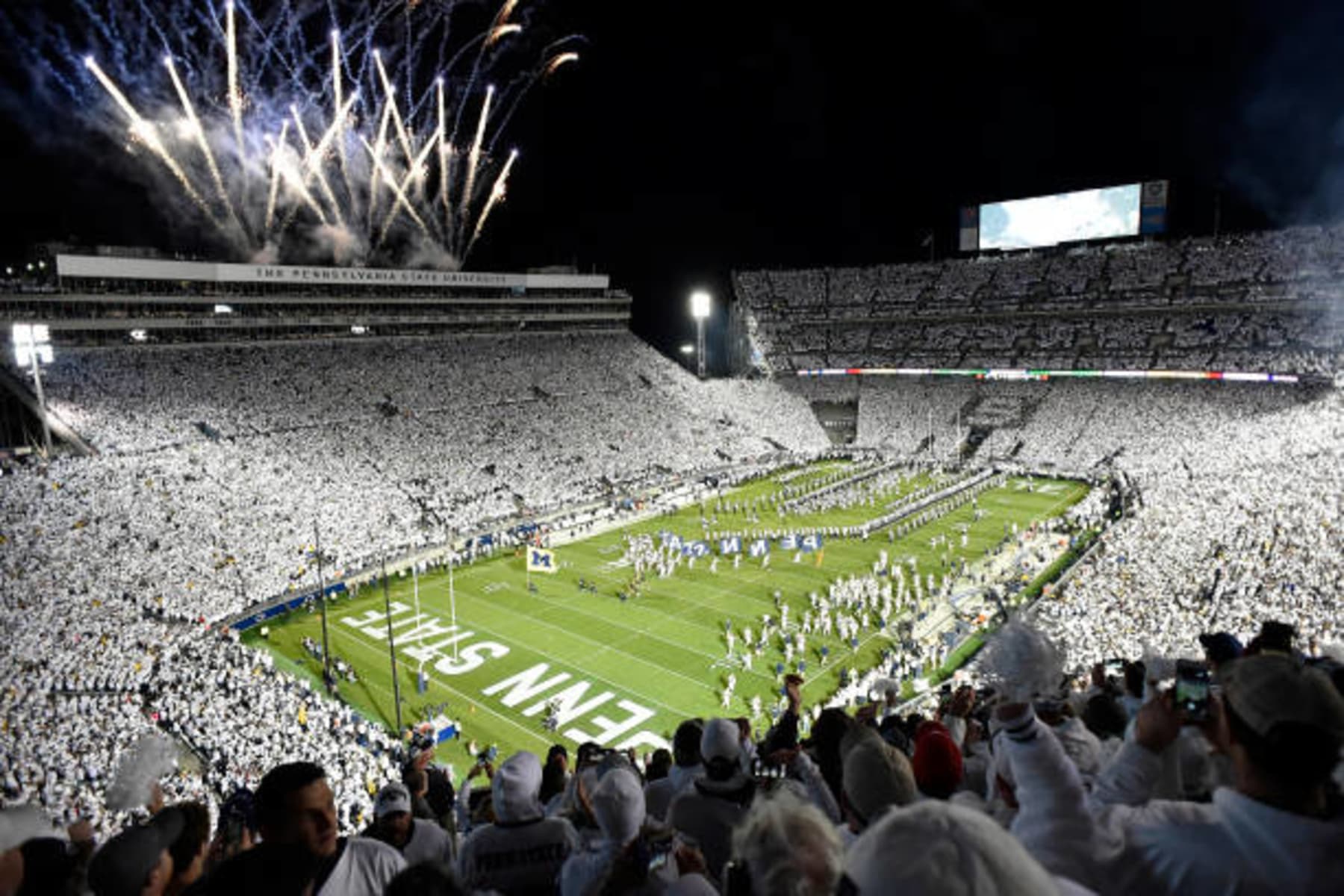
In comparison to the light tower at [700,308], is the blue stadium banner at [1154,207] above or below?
above

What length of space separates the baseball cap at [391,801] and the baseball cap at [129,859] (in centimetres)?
134

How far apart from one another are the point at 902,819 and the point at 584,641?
19.5 m

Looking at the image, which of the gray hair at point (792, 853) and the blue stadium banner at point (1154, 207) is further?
the blue stadium banner at point (1154, 207)

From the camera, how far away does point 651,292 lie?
69.8 meters

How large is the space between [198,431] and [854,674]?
2734cm

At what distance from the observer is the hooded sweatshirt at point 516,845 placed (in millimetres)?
3504

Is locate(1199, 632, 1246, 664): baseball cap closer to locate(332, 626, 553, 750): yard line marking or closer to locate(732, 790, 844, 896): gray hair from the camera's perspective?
locate(732, 790, 844, 896): gray hair

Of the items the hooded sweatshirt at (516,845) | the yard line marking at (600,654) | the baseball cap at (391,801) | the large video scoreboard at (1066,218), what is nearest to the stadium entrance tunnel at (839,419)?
the large video scoreboard at (1066,218)

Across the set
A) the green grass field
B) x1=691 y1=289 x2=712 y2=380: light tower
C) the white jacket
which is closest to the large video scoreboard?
x1=691 y1=289 x2=712 y2=380: light tower

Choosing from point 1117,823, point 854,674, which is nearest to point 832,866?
point 1117,823

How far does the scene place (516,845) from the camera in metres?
3.55

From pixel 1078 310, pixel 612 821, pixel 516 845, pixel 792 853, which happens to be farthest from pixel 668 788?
pixel 1078 310

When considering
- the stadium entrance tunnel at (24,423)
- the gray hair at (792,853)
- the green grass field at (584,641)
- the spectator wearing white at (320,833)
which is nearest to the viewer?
the gray hair at (792,853)

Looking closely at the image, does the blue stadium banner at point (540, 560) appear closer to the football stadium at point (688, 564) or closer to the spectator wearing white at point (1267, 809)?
the football stadium at point (688, 564)
